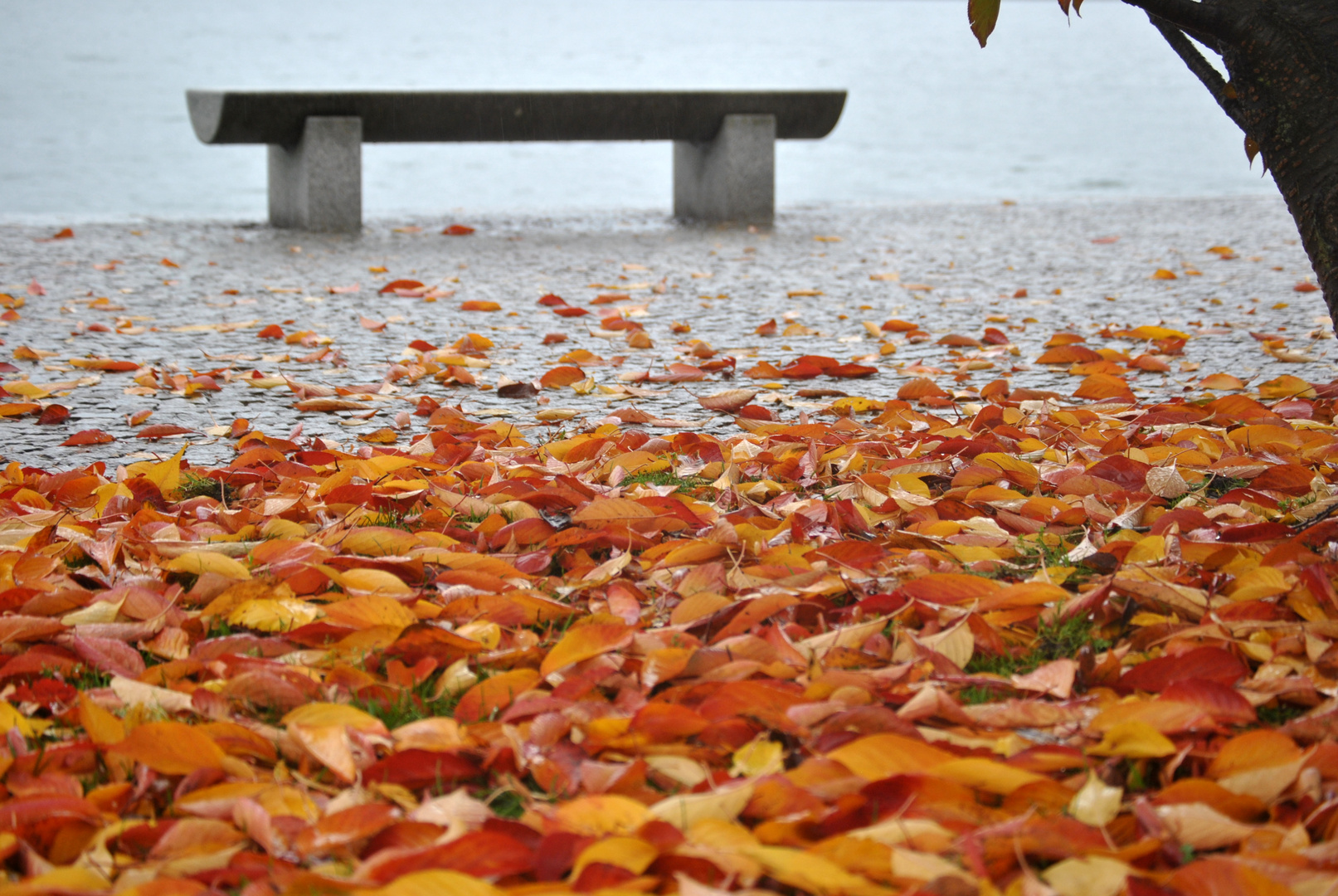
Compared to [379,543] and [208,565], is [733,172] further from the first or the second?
[208,565]

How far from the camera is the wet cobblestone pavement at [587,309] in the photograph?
3.11m

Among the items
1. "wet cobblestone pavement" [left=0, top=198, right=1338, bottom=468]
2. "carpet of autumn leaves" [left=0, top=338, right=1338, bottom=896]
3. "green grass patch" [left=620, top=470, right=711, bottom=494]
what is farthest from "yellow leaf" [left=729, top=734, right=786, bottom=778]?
"wet cobblestone pavement" [left=0, top=198, right=1338, bottom=468]

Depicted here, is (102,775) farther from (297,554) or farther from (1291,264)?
(1291,264)

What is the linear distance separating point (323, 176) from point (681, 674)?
6.00m

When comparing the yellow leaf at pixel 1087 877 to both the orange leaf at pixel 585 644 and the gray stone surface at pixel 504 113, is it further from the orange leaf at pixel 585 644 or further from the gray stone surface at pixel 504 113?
the gray stone surface at pixel 504 113

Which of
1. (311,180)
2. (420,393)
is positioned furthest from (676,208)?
(420,393)

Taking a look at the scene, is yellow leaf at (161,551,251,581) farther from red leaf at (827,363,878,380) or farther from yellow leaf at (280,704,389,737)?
red leaf at (827,363,878,380)

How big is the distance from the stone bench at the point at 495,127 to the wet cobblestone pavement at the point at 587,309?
39 cm

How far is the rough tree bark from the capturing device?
5.80 ft

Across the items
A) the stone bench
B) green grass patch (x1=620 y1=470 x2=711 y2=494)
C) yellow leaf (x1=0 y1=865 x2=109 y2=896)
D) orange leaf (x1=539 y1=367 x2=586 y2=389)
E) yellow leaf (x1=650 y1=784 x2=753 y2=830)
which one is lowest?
yellow leaf (x1=0 y1=865 x2=109 y2=896)

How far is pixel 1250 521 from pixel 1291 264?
4315mm

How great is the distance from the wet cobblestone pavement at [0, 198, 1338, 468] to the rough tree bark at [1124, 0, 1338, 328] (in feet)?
4.26

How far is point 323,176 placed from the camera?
6.69 metres

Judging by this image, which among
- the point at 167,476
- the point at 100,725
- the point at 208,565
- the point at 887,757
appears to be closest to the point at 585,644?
the point at 887,757
